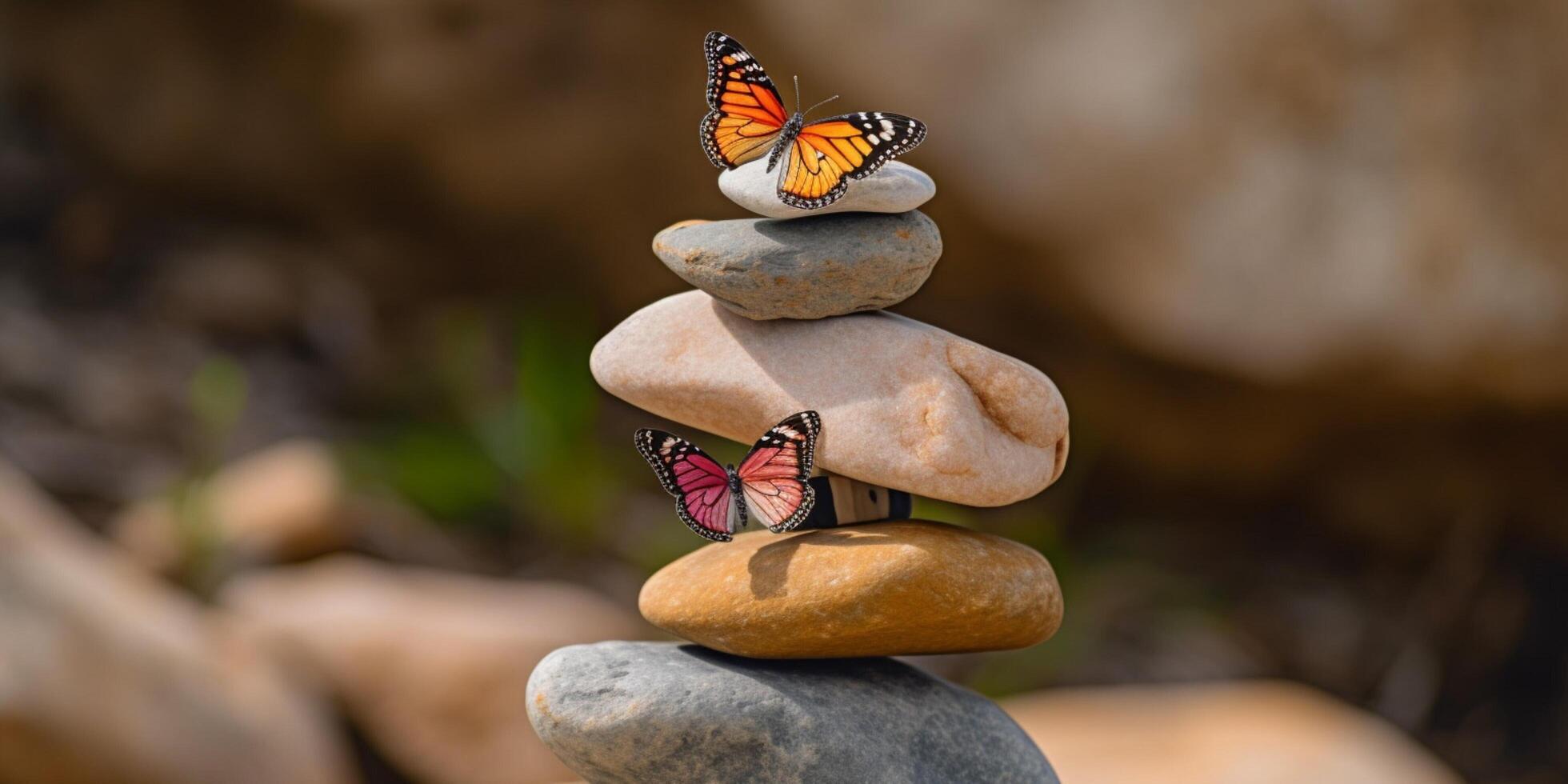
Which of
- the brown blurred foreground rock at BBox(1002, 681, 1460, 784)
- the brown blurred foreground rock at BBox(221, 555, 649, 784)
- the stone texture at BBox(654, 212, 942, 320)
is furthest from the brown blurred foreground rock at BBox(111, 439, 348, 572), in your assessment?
the stone texture at BBox(654, 212, 942, 320)

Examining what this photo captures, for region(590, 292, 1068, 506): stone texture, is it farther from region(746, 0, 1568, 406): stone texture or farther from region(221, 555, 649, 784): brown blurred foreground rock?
region(746, 0, 1568, 406): stone texture

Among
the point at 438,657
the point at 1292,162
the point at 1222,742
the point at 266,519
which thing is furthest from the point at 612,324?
the point at 1222,742

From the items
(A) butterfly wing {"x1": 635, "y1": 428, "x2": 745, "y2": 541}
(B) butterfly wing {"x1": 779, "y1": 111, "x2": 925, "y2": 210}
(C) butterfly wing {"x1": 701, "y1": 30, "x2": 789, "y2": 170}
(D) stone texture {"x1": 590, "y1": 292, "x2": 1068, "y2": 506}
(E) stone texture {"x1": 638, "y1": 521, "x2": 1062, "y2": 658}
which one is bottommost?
(E) stone texture {"x1": 638, "y1": 521, "x2": 1062, "y2": 658}

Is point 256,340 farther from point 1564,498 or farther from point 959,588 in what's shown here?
point 1564,498

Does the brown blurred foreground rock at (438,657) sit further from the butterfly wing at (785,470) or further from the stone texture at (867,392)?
the butterfly wing at (785,470)

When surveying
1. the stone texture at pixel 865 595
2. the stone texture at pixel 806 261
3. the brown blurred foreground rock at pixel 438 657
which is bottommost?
the brown blurred foreground rock at pixel 438 657

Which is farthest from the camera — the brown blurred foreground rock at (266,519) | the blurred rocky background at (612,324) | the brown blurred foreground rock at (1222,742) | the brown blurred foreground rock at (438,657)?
the brown blurred foreground rock at (266,519)

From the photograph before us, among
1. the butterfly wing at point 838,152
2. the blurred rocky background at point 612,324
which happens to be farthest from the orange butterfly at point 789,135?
the blurred rocky background at point 612,324
